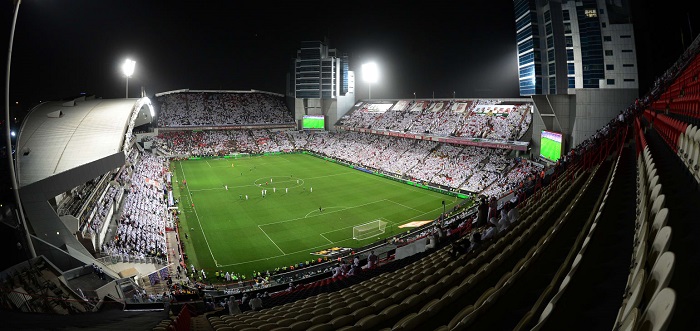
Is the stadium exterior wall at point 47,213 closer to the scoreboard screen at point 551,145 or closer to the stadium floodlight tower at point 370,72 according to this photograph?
the scoreboard screen at point 551,145

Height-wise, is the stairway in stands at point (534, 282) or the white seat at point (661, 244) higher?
the white seat at point (661, 244)

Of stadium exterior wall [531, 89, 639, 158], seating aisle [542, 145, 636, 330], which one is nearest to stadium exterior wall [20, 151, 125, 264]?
seating aisle [542, 145, 636, 330]

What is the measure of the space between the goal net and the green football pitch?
481 millimetres

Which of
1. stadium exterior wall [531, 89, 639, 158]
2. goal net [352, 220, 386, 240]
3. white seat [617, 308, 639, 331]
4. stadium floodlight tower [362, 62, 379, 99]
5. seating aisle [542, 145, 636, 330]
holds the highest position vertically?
stadium floodlight tower [362, 62, 379, 99]

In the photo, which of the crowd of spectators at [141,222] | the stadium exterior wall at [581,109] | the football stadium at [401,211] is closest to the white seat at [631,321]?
the football stadium at [401,211]

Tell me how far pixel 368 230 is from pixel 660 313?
26955 mm

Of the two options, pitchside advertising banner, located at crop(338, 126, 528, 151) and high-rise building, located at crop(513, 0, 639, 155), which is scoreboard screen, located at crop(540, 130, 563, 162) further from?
pitchside advertising banner, located at crop(338, 126, 528, 151)

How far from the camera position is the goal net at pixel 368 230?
90.4 ft

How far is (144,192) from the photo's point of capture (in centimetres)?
3269

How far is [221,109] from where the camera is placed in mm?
74688

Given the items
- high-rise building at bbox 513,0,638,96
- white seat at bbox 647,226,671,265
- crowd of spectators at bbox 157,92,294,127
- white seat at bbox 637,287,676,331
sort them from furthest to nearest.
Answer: crowd of spectators at bbox 157,92,294,127 < high-rise building at bbox 513,0,638,96 < white seat at bbox 647,226,671,265 < white seat at bbox 637,287,676,331

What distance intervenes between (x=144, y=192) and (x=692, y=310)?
36283mm

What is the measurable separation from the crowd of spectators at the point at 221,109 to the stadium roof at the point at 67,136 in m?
38.3

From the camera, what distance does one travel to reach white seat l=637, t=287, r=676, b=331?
1661 millimetres
